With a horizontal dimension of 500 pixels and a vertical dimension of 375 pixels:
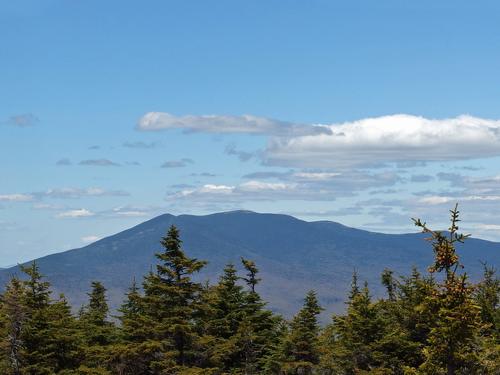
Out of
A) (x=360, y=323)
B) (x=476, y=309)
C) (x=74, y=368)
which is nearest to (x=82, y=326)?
(x=74, y=368)

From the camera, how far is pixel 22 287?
4778 centimetres

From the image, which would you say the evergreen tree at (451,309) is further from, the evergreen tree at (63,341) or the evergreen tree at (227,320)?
the evergreen tree at (63,341)

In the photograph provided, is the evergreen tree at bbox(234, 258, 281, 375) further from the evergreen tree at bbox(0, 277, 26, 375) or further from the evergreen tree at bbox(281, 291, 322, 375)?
the evergreen tree at bbox(0, 277, 26, 375)

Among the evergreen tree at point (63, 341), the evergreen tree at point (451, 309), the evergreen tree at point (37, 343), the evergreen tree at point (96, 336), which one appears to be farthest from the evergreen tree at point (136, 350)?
the evergreen tree at point (451, 309)

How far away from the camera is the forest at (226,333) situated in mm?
28281

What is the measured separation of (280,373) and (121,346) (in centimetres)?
1554

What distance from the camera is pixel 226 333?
5419cm

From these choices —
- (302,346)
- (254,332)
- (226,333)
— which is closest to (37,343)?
(226,333)

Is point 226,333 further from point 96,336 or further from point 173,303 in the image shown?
point 96,336

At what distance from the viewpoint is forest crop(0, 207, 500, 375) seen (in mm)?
28281

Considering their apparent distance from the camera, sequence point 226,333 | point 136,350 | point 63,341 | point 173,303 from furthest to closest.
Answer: point 226,333 < point 63,341 < point 173,303 < point 136,350

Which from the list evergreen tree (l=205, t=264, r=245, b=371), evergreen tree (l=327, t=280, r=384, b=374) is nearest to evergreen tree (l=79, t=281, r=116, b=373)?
evergreen tree (l=205, t=264, r=245, b=371)

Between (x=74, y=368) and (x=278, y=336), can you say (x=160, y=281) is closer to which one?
(x=74, y=368)

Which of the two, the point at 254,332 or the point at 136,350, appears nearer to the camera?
the point at 136,350
